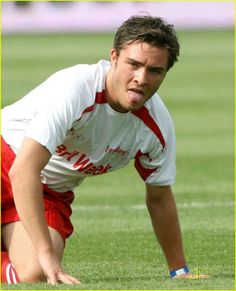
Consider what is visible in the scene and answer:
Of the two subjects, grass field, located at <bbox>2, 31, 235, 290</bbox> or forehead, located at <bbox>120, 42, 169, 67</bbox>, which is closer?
forehead, located at <bbox>120, 42, 169, 67</bbox>

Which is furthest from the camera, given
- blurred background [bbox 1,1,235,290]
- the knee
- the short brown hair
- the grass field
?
blurred background [bbox 1,1,235,290]

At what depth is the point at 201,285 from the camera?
23.8ft

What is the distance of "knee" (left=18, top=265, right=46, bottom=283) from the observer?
7557 mm

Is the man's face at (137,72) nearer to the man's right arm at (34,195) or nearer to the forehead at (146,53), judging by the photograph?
the forehead at (146,53)

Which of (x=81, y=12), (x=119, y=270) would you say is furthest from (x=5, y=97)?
(x=81, y=12)

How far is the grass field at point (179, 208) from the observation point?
834 cm

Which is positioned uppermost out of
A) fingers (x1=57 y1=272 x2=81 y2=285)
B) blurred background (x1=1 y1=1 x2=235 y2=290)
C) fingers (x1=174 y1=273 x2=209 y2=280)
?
fingers (x1=57 y1=272 x2=81 y2=285)

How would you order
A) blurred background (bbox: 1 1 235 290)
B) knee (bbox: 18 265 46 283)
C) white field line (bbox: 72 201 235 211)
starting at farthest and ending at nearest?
white field line (bbox: 72 201 235 211) < blurred background (bbox: 1 1 235 290) < knee (bbox: 18 265 46 283)

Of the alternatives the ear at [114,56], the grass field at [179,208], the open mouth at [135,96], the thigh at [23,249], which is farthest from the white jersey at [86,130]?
the grass field at [179,208]

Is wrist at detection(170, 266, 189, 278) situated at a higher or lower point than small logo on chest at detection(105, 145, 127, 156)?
lower

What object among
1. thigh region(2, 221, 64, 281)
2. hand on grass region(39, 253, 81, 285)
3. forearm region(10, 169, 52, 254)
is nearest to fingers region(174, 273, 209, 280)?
thigh region(2, 221, 64, 281)

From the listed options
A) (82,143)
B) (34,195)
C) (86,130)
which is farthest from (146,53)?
(34,195)

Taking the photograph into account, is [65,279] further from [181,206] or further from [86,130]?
[181,206]

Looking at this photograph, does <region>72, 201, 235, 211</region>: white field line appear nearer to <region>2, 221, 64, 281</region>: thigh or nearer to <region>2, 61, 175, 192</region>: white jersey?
<region>2, 61, 175, 192</region>: white jersey
